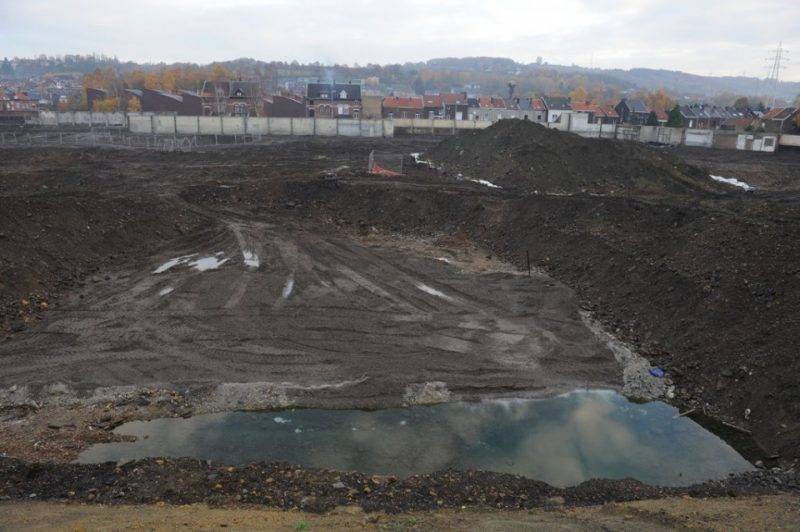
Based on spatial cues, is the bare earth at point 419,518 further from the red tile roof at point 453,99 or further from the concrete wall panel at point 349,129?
the red tile roof at point 453,99

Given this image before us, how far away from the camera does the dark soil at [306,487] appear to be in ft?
28.1

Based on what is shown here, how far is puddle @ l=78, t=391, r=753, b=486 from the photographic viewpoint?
10562mm

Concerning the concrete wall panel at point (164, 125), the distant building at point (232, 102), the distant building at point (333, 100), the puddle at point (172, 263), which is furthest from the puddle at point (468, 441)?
the distant building at point (333, 100)

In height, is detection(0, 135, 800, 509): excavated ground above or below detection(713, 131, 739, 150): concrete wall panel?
below

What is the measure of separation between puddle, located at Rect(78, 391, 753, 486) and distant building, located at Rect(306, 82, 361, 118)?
2784 inches

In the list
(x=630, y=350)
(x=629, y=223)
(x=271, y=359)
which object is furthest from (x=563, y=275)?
(x=271, y=359)

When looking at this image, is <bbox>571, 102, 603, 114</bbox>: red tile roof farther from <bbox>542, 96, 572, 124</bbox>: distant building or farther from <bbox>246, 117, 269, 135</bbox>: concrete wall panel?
<bbox>246, 117, 269, 135</bbox>: concrete wall panel

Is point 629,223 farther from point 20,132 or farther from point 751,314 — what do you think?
point 20,132

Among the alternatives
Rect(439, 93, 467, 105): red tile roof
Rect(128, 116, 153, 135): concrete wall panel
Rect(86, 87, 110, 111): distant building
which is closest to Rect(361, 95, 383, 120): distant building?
Rect(439, 93, 467, 105): red tile roof

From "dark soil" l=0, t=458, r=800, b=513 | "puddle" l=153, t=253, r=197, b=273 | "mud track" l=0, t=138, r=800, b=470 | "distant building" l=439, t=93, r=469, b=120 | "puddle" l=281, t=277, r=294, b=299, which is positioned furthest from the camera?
"distant building" l=439, t=93, r=469, b=120

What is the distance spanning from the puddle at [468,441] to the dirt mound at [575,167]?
2000 cm

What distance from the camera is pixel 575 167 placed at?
104 ft

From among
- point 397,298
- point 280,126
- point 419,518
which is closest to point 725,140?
point 280,126

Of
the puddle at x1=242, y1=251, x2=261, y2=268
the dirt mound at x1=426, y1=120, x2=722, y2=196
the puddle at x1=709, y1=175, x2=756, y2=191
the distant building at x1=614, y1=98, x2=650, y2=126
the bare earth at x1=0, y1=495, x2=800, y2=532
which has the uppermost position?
the distant building at x1=614, y1=98, x2=650, y2=126
